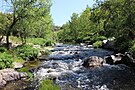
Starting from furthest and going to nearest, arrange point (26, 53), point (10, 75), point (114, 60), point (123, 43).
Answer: point (123, 43) < point (26, 53) < point (114, 60) < point (10, 75)

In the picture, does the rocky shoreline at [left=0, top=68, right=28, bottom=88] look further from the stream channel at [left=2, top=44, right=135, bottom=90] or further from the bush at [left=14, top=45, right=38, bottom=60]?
the bush at [left=14, top=45, right=38, bottom=60]

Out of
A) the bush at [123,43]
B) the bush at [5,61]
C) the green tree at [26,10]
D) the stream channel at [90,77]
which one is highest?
the green tree at [26,10]

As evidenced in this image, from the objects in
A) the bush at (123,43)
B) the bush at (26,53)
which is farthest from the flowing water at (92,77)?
the bush at (123,43)

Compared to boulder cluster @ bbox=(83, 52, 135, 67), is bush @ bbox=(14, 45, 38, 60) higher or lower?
higher

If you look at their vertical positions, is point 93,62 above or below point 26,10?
below

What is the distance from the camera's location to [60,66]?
2892cm

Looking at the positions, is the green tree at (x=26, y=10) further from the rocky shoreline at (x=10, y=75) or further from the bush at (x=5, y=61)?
the rocky shoreline at (x=10, y=75)

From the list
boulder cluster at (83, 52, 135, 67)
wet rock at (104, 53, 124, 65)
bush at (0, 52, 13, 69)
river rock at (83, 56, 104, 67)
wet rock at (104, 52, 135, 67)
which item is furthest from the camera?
wet rock at (104, 53, 124, 65)

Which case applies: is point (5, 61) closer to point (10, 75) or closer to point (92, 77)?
point (10, 75)

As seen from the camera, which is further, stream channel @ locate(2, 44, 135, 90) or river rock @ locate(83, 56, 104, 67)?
river rock @ locate(83, 56, 104, 67)

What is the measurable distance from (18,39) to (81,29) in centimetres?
4219

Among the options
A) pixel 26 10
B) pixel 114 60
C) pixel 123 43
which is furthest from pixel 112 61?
pixel 26 10

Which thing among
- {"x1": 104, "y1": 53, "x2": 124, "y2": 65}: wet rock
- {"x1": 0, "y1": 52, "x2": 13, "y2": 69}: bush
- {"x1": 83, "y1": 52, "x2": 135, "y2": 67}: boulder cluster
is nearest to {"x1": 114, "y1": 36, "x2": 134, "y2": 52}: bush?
{"x1": 104, "y1": 53, "x2": 124, "y2": 65}: wet rock

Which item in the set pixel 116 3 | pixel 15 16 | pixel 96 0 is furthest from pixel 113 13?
pixel 15 16
